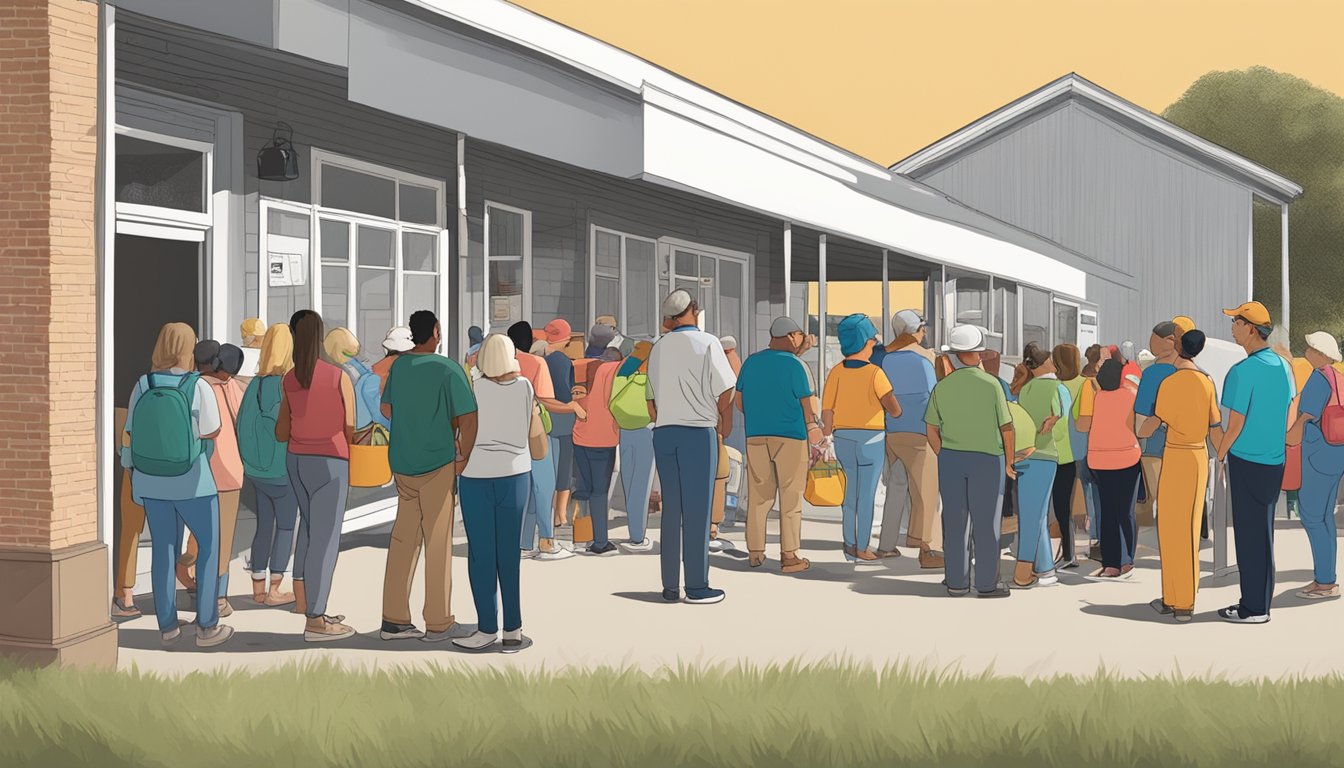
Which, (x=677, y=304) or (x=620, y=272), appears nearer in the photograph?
(x=677, y=304)

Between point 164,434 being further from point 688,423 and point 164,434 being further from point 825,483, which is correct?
point 825,483

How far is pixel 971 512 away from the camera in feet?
32.3

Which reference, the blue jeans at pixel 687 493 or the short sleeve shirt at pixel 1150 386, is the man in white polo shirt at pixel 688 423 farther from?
the short sleeve shirt at pixel 1150 386

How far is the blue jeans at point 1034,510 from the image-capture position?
10.2m

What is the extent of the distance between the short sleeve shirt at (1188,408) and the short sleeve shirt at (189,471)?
577 centimetres

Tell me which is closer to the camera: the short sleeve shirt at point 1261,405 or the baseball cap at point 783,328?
the short sleeve shirt at point 1261,405

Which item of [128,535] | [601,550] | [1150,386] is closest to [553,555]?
[601,550]

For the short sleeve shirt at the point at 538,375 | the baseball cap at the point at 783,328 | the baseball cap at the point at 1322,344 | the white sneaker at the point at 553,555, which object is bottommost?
the white sneaker at the point at 553,555

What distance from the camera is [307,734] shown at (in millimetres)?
5941

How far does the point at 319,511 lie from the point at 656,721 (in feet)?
10.0

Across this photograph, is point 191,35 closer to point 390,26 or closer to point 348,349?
point 390,26

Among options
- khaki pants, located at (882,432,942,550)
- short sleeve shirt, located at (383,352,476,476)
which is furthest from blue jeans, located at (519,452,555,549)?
short sleeve shirt, located at (383,352,476,476)

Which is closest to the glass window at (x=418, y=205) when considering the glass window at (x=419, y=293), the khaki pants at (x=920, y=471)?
the glass window at (x=419, y=293)

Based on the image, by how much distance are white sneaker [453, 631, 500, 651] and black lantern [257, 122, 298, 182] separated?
5772 millimetres
